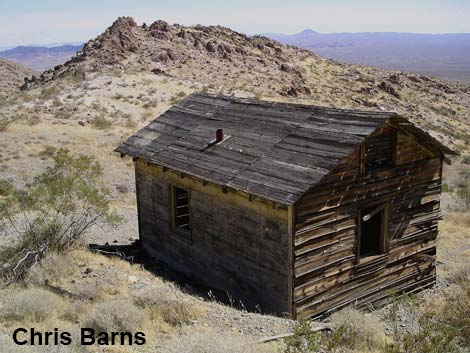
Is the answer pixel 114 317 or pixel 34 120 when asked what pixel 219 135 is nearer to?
pixel 114 317

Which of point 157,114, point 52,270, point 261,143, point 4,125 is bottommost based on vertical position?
point 52,270

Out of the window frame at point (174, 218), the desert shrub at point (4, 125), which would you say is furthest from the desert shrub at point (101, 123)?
the window frame at point (174, 218)

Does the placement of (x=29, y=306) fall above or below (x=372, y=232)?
above

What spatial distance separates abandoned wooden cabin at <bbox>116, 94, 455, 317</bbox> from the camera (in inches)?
345

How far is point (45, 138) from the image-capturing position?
2356 cm

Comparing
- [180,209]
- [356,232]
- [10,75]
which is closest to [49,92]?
[180,209]

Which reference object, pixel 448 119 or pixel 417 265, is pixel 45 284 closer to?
pixel 417 265

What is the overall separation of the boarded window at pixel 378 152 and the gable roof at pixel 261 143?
1.45 ft

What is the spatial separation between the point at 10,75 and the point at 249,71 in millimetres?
41458

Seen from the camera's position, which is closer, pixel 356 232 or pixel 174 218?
pixel 356 232

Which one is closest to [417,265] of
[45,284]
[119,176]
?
[45,284]

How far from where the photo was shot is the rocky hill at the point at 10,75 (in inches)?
2371

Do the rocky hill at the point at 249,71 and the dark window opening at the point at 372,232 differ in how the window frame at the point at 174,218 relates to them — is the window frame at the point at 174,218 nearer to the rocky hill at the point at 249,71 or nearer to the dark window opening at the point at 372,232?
the dark window opening at the point at 372,232

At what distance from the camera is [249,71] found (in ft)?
151
